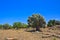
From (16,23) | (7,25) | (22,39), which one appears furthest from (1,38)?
(16,23)

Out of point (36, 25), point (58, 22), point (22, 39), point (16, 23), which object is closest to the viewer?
point (22, 39)

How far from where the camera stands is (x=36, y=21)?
34844 mm

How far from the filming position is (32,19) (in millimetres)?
35438

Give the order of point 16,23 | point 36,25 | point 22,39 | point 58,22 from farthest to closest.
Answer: point 16,23, point 58,22, point 36,25, point 22,39

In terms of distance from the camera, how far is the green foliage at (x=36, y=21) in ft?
114

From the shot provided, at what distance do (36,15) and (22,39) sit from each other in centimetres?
1854

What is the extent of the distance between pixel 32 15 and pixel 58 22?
2051 centimetres

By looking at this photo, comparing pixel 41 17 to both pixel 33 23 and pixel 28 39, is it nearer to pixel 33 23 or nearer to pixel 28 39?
pixel 33 23

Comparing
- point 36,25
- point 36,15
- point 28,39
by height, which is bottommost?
point 28,39

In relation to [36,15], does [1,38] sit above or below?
below

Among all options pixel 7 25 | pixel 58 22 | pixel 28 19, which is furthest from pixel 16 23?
pixel 28 19

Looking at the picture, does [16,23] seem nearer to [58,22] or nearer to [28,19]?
[58,22]

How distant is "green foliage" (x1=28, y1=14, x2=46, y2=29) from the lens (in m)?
34.8

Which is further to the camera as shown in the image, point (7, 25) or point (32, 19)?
point (7, 25)
